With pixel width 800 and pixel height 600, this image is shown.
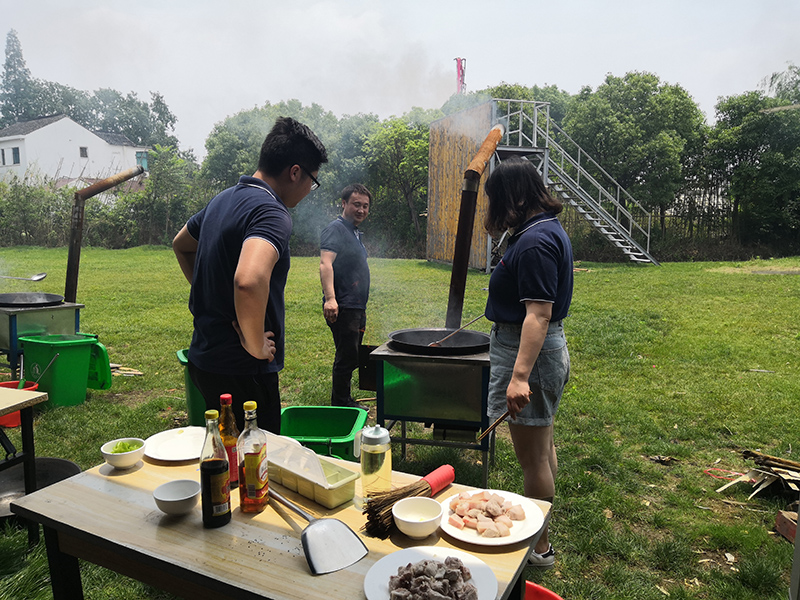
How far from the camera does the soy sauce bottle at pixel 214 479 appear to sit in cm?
158

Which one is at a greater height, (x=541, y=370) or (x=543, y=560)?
(x=541, y=370)

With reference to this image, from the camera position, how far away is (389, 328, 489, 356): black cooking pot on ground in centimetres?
340

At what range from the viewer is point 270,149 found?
2.26 metres

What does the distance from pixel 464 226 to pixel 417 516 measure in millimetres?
2770

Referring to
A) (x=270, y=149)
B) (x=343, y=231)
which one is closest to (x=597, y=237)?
(x=343, y=231)

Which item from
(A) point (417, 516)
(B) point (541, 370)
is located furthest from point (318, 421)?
(A) point (417, 516)

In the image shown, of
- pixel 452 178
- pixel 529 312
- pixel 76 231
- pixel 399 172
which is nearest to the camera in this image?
pixel 529 312

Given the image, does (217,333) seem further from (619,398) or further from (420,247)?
(420,247)

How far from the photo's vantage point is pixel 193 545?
1.54m

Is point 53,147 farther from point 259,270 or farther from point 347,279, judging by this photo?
point 259,270

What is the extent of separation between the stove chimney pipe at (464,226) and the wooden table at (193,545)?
7.63 feet

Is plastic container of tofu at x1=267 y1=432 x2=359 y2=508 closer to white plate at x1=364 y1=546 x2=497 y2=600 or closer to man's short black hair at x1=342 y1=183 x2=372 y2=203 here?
white plate at x1=364 y1=546 x2=497 y2=600

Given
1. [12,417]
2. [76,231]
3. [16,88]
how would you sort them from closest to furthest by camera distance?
[12,417] < [76,231] < [16,88]

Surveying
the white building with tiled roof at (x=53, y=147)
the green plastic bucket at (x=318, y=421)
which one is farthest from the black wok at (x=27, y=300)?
the white building with tiled roof at (x=53, y=147)
